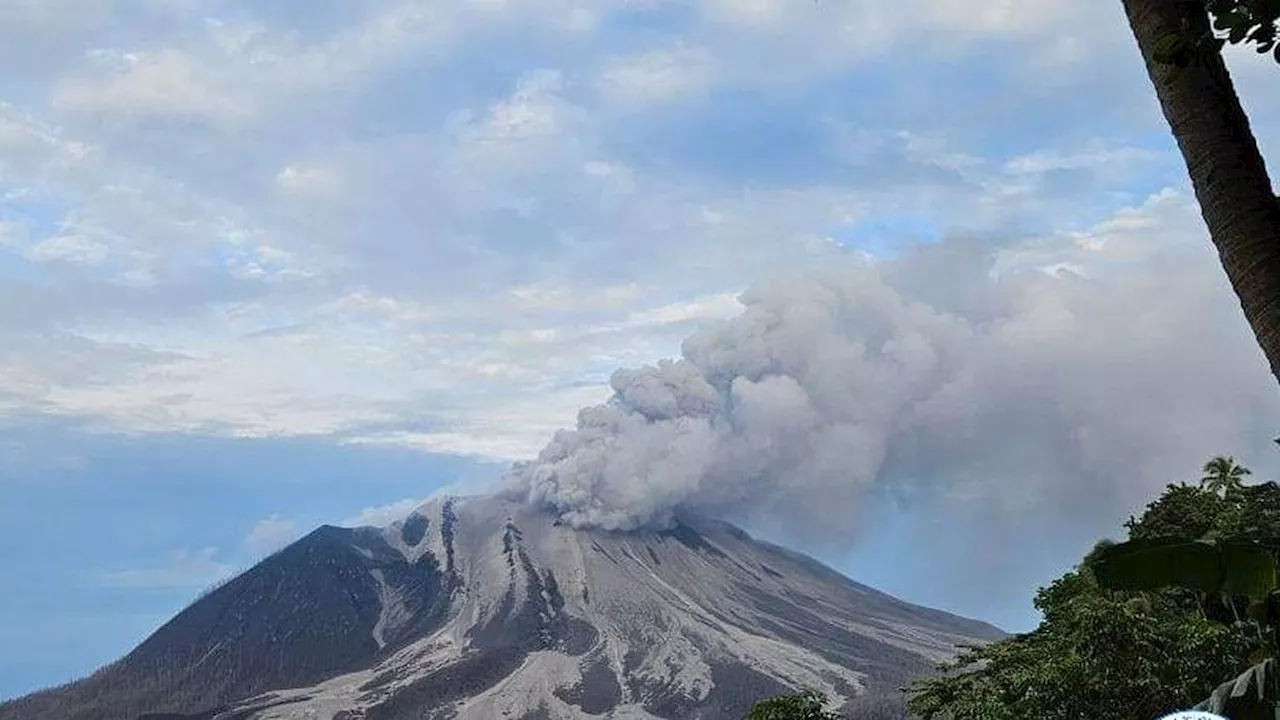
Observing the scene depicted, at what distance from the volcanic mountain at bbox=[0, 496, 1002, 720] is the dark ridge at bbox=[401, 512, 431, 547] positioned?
666 mm

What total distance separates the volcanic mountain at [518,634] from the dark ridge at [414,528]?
0.67 meters

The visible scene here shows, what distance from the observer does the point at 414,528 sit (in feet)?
627

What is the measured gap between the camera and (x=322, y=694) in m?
122

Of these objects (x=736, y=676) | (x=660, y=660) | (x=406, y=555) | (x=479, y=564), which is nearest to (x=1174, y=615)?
(x=736, y=676)

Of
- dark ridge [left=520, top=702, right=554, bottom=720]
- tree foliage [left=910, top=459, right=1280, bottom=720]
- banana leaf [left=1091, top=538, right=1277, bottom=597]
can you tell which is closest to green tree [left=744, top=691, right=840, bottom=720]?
tree foliage [left=910, top=459, right=1280, bottom=720]

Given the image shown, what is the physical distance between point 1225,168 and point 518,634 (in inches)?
5446

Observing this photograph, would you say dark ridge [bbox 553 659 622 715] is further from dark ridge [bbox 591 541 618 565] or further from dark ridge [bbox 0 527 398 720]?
dark ridge [bbox 0 527 398 720]

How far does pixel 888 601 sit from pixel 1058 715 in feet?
506

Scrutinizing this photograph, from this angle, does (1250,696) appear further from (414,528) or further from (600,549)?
(414,528)

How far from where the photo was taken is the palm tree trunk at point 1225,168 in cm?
226

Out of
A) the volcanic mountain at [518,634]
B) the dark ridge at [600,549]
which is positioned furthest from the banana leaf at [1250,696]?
the dark ridge at [600,549]

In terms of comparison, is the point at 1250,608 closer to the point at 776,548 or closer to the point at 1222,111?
the point at 1222,111

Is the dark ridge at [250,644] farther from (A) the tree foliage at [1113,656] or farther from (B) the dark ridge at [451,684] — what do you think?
(A) the tree foliage at [1113,656]

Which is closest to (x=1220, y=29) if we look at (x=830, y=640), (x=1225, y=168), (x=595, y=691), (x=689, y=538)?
(x=1225, y=168)
